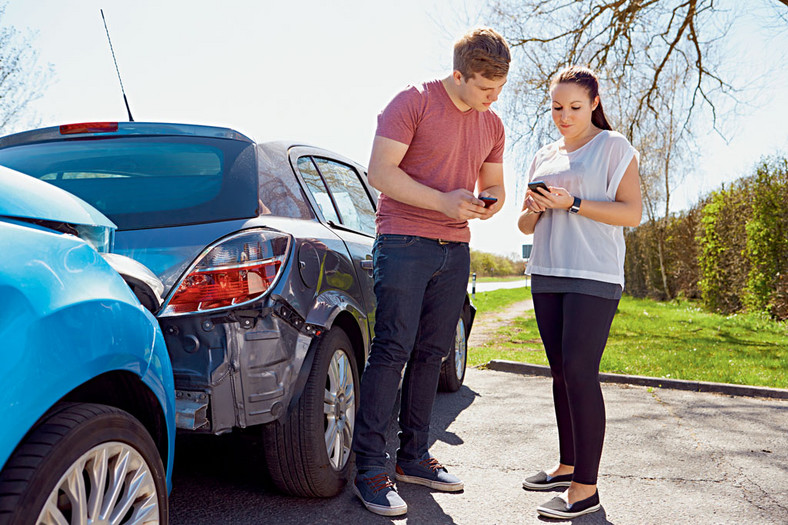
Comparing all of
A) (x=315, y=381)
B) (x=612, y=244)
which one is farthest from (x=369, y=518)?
(x=612, y=244)

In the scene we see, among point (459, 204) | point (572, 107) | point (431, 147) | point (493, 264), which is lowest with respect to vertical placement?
point (493, 264)

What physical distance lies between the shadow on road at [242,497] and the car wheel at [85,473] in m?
0.93

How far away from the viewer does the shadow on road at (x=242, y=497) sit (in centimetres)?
282

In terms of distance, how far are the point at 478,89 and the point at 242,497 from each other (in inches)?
85.0

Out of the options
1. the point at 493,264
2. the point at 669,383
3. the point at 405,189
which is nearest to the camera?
the point at 405,189

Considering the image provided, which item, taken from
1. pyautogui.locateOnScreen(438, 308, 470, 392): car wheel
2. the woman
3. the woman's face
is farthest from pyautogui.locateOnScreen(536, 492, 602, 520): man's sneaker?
pyautogui.locateOnScreen(438, 308, 470, 392): car wheel

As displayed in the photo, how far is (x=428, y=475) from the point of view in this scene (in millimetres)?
3270

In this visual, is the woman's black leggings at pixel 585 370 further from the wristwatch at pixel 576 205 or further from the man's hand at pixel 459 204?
the man's hand at pixel 459 204

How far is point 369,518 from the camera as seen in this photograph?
2855 millimetres

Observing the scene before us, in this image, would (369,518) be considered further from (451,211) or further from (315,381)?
(451,211)

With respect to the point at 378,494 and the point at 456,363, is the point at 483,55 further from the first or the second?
the point at 456,363

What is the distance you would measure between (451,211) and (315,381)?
0.95 m

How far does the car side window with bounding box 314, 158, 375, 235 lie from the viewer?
12.2 feet

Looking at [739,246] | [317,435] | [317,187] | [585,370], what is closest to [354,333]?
[317,435]
